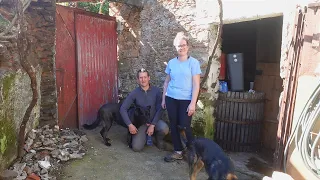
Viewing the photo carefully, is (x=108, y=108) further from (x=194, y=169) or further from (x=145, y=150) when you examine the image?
(x=194, y=169)

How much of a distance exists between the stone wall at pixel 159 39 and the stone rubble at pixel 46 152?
1.80m

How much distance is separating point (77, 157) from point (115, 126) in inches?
67.8

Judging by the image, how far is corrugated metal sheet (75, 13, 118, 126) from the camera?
18.1 feet

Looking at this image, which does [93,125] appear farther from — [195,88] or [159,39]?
[195,88]

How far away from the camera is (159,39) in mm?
5578

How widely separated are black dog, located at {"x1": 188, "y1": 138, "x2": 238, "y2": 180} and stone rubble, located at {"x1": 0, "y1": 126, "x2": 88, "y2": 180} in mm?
1726

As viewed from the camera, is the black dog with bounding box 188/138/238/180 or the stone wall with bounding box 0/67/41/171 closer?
the black dog with bounding box 188/138/238/180

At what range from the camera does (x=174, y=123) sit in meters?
Answer: 4.45

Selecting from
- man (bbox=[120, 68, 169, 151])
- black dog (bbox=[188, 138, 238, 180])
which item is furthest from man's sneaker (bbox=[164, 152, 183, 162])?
black dog (bbox=[188, 138, 238, 180])

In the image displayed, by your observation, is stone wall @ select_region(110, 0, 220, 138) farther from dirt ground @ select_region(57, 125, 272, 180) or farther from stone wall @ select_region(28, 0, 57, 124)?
stone wall @ select_region(28, 0, 57, 124)

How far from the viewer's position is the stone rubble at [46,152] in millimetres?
3674

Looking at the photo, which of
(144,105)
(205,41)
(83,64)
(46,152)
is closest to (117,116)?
(144,105)

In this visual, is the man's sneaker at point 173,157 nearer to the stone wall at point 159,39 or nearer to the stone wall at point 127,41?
the stone wall at point 159,39

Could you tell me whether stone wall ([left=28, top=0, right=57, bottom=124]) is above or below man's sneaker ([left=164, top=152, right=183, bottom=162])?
above
